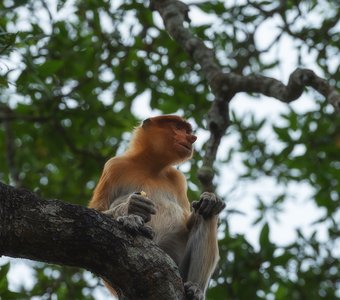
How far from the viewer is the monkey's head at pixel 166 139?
19.2 feet

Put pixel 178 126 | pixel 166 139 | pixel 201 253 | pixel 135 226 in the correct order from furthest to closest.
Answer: pixel 178 126
pixel 166 139
pixel 201 253
pixel 135 226

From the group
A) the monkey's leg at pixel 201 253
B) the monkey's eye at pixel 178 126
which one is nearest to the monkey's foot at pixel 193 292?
the monkey's leg at pixel 201 253

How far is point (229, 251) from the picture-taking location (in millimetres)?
6457

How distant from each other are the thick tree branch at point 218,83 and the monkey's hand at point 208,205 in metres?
0.09

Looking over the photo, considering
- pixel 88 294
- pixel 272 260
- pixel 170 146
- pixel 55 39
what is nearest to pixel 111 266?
pixel 170 146

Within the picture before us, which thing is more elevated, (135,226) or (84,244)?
(84,244)

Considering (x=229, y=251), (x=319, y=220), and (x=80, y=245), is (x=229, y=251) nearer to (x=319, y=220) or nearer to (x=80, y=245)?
(x=319, y=220)

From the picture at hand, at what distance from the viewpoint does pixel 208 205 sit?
473 cm

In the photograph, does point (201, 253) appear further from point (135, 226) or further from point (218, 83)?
point (135, 226)

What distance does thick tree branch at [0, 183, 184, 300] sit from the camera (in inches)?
119

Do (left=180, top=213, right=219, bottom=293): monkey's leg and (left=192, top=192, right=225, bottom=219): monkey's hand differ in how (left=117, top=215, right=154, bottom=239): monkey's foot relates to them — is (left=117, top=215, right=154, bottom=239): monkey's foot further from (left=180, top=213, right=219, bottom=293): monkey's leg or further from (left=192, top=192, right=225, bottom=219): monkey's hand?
(left=180, top=213, right=219, bottom=293): monkey's leg

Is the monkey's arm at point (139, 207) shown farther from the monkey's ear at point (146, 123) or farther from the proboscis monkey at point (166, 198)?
the monkey's ear at point (146, 123)

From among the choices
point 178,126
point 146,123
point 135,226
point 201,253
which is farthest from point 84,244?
point 146,123

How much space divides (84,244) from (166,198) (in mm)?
2346
